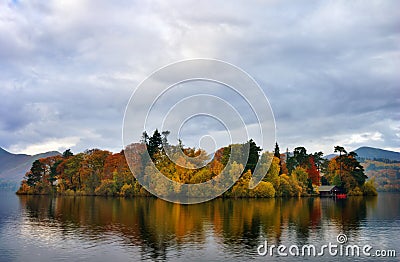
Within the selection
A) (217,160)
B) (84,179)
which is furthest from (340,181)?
(84,179)

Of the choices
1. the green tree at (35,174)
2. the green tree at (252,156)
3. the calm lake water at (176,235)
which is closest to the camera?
the calm lake water at (176,235)

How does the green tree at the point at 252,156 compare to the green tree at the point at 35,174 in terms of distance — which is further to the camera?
the green tree at the point at 35,174

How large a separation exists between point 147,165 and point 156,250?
59.7 m

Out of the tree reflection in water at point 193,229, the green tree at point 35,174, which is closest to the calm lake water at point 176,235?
the tree reflection in water at point 193,229

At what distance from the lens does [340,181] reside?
97.2 meters

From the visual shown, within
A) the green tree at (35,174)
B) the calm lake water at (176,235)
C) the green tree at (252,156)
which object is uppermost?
the green tree at (252,156)

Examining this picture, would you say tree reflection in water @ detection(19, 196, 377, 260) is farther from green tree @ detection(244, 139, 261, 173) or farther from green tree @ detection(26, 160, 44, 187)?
green tree @ detection(26, 160, 44, 187)

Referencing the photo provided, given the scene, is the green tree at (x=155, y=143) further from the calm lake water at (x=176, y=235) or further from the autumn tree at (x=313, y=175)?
the calm lake water at (x=176, y=235)

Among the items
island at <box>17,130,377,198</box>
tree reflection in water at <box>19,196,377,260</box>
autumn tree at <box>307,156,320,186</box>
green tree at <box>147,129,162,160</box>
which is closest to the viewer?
tree reflection in water at <box>19,196,377,260</box>

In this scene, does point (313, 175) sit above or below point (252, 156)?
below

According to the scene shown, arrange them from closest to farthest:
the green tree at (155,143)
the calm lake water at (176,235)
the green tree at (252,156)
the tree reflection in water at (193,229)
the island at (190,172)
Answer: the calm lake water at (176,235) → the tree reflection in water at (193,229) → the island at (190,172) → the green tree at (252,156) → the green tree at (155,143)

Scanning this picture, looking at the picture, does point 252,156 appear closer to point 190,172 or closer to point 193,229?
point 190,172

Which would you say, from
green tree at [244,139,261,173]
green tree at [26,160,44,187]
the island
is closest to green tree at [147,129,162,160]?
the island

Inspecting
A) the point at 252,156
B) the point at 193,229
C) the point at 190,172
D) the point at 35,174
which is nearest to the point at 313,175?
the point at 252,156
